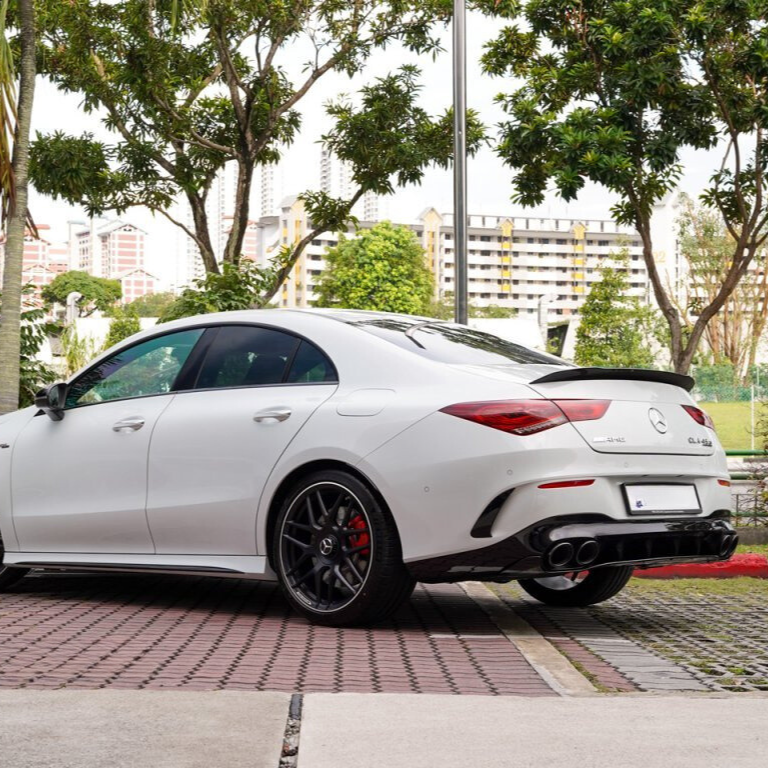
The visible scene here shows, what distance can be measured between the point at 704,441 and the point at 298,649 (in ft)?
7.29

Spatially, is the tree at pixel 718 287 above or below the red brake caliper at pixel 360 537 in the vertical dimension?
above

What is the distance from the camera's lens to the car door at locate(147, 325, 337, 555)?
6543 mm

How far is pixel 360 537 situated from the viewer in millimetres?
6195

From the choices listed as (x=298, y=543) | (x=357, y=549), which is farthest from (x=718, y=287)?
(x=357, y=549)

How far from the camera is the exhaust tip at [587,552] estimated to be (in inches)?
229

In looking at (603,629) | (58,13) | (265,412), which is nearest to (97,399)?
(265,412)

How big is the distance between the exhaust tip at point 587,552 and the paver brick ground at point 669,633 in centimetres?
38

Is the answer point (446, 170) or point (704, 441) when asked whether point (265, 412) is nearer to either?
point (704, 441)

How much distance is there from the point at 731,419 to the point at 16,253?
42178 millimetres

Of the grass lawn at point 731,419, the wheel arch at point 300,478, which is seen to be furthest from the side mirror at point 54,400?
the grass lawn at point 731,419

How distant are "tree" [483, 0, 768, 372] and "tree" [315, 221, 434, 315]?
64737 mm

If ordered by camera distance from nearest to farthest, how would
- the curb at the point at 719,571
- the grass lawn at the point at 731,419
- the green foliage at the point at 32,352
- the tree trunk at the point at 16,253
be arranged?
the curb at the point at 719,571, the tree trunk at the point at 16,253, the green foliage at the point at 32,352, the grass lawn at the point at 731,419

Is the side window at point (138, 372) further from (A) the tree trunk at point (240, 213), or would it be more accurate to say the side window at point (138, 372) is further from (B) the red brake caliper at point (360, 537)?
(A) the tree trunk at point (240, 213)

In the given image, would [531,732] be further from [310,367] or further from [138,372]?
[138,372]
